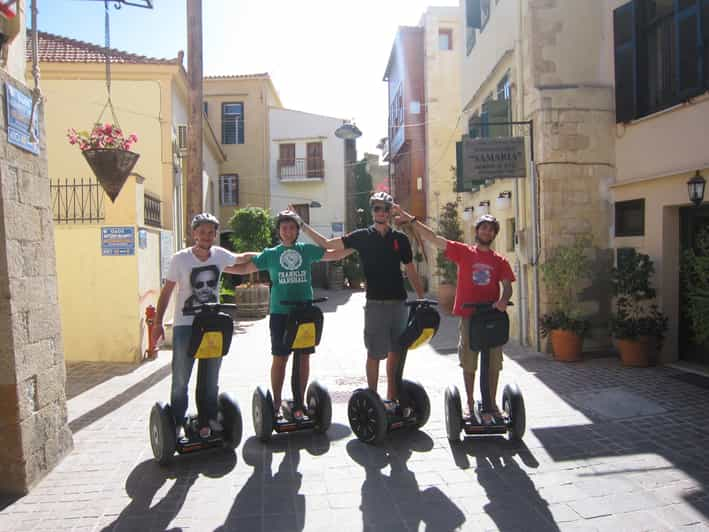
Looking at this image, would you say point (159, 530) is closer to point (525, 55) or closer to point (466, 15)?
point (525, 55)

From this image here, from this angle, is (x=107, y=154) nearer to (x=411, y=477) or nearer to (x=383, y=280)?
(x=383, y=280)

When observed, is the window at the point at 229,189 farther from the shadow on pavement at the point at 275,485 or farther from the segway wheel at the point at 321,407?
the segway wheel at the point at 321,407

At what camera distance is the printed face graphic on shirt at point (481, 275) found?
4.96 meters

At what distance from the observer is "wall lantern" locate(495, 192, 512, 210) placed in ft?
35.1

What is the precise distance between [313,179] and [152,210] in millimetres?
18753

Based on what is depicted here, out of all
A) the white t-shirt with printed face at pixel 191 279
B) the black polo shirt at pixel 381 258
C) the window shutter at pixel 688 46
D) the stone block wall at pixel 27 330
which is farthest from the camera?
the window shutter at pixel 688 46

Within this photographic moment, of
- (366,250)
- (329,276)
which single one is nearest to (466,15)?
(366,250)

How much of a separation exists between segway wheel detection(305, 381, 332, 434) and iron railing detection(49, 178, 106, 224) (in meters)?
5.58

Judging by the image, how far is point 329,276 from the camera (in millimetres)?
28125

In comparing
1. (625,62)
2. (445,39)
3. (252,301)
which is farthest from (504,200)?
(445,39)

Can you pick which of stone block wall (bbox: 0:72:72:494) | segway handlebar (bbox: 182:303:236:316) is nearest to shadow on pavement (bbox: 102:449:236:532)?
stone block wall (bbox: 0:72:72:494)

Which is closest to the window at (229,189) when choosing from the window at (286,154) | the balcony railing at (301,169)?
the balcony railing at (301,169)

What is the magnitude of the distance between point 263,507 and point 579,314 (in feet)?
20.5

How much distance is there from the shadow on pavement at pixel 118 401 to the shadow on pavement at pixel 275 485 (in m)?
1.86
